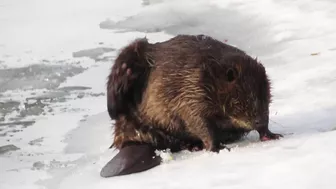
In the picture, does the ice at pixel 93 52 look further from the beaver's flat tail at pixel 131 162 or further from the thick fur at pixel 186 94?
the beaver's flat tail at pixel 131 162

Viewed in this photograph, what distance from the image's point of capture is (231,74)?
4.13m

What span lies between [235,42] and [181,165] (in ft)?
15.1

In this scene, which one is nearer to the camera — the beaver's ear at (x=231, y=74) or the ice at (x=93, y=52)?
the beaver's ear at (x=231, y=74)

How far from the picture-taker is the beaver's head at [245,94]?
13.5 feet

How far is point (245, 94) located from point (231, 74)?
142 mm

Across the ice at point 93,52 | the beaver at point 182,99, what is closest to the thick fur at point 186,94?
the beaver at point 182,99

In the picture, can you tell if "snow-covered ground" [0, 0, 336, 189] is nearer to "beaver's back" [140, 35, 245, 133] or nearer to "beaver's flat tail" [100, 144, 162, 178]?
"beaver's flat tail" [100, 144, 162, 178]

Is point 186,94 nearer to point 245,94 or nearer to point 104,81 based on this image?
point 245,94

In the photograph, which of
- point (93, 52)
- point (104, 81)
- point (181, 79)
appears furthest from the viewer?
point (93, 52)

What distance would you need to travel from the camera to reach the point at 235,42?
848cm

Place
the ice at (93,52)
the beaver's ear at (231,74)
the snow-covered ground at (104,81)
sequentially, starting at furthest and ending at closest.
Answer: the ice at (93,52) → the beaver's ear at (231,74) → the snow-covered ground at (104,81)

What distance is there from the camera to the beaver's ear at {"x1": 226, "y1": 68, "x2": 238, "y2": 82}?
412 cm

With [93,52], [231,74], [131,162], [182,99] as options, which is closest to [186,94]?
A: [182,99]

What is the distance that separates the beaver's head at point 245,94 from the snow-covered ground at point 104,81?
17 centimetres
